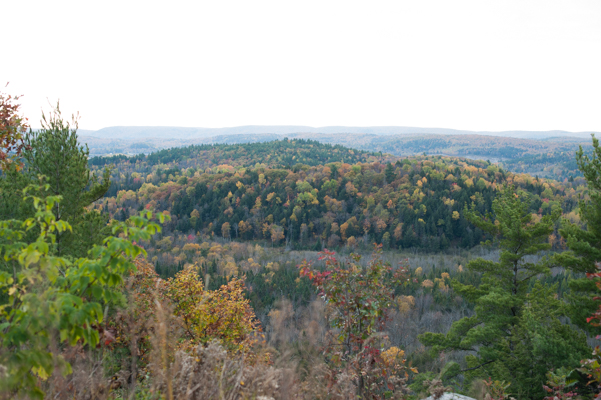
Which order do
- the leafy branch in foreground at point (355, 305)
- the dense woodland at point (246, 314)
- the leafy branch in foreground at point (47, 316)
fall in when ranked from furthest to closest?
the leafy branch in foreground at point (355, 305), the dense woodland at point (246, 314), the leafy branch in foreground at point (47, 316)

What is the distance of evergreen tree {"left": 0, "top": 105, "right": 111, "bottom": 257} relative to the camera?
11711 millimetres

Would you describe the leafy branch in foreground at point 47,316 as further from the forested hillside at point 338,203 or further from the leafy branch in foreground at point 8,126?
the forested hillside at point 338,203

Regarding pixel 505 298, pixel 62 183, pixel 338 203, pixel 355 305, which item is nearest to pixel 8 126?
pixel 62 183

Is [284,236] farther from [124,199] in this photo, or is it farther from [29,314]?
[29,314]

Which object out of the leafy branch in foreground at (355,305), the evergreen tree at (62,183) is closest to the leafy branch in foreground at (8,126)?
the evergreen tree at (62,183)

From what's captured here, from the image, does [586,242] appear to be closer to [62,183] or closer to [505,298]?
[505,298]

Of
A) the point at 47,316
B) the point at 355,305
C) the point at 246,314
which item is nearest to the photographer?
the point at 47,316

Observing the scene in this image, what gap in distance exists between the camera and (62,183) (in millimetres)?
12781

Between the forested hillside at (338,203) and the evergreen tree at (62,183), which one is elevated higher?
the evergreen tree at (62,183)

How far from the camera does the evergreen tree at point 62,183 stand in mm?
11711

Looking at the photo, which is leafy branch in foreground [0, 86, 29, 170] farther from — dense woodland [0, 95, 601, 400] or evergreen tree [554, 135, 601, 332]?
evergreen tree [554, 135, 601, 332]

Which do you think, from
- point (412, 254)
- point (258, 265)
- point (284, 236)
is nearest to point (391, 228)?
point (412, 254)

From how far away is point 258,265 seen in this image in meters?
81.1

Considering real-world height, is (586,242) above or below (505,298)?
above
